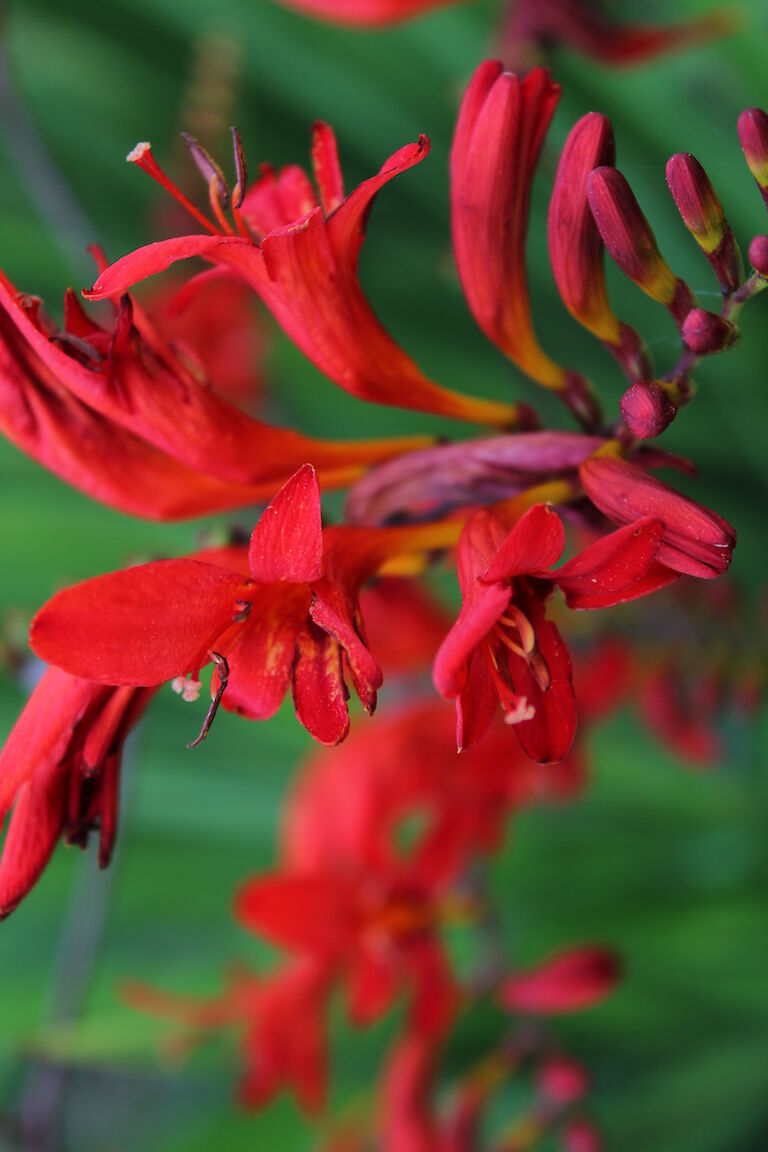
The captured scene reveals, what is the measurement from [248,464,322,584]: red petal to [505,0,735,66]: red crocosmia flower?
0.41m

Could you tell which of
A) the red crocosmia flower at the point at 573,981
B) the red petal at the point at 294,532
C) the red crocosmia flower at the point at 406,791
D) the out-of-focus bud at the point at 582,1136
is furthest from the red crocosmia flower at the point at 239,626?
the out-of-focus bud at the point at 582,1136

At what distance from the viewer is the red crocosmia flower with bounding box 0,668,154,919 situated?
0.88 ft

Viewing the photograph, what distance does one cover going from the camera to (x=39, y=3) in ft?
2.61

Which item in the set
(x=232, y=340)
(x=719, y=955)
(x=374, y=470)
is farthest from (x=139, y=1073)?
(x=374, y=470)

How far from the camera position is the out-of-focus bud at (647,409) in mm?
245

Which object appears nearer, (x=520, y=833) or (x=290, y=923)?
(x=290, y=923)

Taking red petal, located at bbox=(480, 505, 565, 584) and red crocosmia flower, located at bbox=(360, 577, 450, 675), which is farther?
red crocosmia flower, located at bbox=(360, 577, 450, 675)

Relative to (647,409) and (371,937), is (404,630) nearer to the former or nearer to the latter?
(371,937)

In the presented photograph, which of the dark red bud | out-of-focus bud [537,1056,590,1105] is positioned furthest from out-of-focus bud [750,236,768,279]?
out-of-focus bud [537,1056,590,1105]

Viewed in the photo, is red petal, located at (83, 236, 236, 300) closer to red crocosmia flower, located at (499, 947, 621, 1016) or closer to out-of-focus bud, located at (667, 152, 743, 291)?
out-of-focus bud, located at (667, 152, 743, 291)

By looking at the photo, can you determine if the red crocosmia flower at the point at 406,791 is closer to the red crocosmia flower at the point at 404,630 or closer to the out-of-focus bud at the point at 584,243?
the red crocosmia flower at the point at 404,630

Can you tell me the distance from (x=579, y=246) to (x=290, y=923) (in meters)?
0.39

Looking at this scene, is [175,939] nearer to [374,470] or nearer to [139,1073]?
[139,1073]

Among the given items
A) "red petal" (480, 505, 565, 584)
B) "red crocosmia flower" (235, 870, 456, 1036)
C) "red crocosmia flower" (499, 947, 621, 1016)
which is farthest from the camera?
"red crocosmia flower" (235, 870, 456, 1036)
